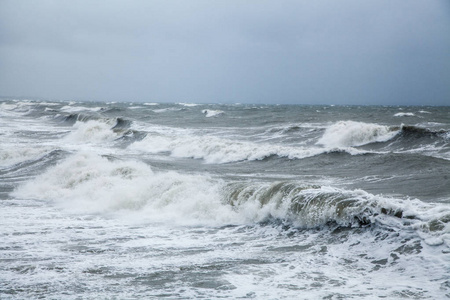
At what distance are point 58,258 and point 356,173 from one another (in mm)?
10313

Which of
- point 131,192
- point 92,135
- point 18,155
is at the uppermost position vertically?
point 92,135

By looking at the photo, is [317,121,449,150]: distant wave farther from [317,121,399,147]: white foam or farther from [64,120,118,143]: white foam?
[64,120,118,143]: white foam

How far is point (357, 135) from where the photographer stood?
24.8m

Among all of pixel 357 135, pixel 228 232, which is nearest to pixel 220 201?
pixel 228 232

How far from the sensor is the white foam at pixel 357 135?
79.2 feet

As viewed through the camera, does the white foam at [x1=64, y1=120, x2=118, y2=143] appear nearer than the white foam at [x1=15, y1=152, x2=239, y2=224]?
No

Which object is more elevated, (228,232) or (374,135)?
(374,135)

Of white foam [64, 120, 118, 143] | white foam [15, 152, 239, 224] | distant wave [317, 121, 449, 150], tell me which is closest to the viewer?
white foam [15, 152, 239, 224]

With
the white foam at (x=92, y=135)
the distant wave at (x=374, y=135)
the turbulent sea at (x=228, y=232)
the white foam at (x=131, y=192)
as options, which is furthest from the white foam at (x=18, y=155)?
the distant wave at (x=374, y=135)

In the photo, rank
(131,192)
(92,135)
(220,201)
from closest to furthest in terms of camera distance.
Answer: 1. (220,201)
2. (131,192)
3. (92,135)

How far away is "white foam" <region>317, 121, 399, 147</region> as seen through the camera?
2414cm

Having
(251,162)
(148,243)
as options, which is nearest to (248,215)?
(148,243)

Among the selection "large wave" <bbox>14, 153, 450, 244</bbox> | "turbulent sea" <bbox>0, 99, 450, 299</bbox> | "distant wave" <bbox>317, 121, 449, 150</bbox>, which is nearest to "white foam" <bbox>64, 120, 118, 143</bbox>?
"distant wave" <bbox>317, 121, 449, 150</bbox>

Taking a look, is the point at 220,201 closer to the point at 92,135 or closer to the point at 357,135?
the point at 357,135
